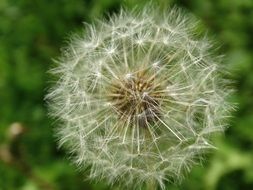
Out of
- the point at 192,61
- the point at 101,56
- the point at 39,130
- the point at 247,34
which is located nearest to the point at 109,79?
the point at 101,56

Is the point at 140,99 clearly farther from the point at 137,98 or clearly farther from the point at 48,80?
the point at 48,80

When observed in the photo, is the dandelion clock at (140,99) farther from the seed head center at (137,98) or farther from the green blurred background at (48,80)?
the green blurred background at (48,80)

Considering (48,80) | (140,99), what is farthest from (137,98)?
(48,80)

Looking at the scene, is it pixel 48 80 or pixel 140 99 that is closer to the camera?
pixel 140 99

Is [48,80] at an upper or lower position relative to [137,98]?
upper
